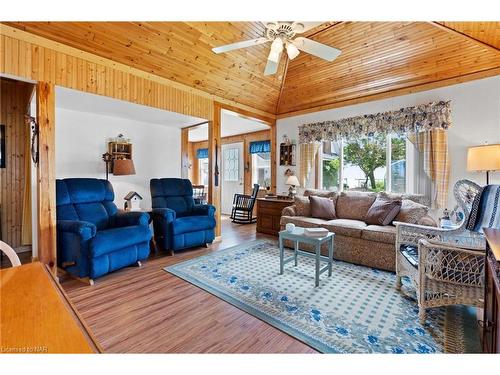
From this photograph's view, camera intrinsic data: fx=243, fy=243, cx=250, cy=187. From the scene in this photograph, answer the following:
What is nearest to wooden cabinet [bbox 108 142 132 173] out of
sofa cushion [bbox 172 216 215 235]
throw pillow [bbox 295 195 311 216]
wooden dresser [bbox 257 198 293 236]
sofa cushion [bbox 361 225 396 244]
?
sofa cushion [bbox 172 216 215 235]

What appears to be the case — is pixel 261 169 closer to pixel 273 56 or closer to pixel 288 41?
pixel 273 56

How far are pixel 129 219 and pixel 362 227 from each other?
312 centimetres

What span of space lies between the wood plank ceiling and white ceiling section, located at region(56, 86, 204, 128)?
52 cm

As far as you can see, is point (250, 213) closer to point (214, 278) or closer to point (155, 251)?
point (155, 251)

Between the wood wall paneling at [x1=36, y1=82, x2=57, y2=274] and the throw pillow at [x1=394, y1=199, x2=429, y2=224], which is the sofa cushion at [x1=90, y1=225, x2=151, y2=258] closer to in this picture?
the wood wall paneling at [x1=36, y1=82, x2=57, y2=274]

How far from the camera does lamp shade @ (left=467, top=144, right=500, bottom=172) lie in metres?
2.72

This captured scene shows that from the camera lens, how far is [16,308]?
818 millimetres

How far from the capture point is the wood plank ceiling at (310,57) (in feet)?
9.24

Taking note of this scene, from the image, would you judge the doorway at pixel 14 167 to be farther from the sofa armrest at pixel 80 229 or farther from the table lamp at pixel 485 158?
the table lamp at pixel 485 158

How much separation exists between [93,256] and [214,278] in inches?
51.5

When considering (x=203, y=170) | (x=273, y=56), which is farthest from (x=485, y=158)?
(x=203, y=170)

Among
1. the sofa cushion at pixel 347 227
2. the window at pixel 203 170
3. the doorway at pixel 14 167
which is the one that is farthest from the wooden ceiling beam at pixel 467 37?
the window at pixel 203 170

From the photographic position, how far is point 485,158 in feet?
9.10
